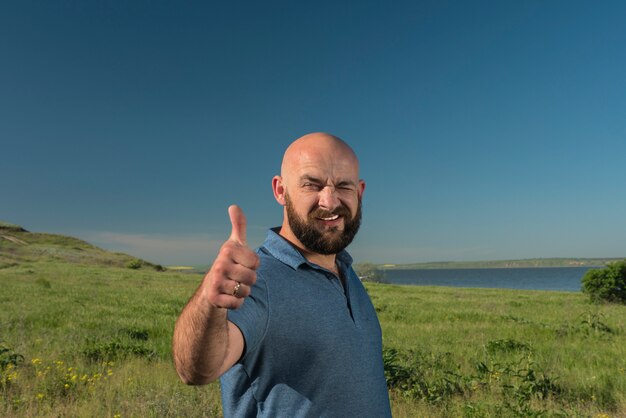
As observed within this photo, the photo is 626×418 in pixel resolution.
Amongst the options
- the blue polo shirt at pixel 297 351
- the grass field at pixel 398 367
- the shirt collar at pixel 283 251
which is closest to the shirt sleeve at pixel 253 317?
the blue polo shirt at pixel 297 351

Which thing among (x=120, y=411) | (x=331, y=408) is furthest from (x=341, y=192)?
(x=120, y=411)

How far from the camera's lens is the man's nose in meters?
2.25

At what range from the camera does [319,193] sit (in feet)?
7.49

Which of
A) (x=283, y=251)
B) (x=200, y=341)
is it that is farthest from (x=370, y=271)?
(x=200, y=341)

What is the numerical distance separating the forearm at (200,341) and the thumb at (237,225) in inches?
9.6

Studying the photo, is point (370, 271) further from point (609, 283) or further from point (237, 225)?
point (237, 225)

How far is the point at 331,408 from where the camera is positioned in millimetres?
1967

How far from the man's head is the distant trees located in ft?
82.0

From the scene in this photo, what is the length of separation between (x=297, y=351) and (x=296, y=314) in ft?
0.53

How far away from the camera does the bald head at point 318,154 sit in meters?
2.29

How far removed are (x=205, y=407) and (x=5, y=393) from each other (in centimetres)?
247

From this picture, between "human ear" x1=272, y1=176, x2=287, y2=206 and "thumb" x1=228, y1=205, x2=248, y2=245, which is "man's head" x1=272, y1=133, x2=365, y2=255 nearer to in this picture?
"human ear" x1=272, y1=176, x2=287, y2=206

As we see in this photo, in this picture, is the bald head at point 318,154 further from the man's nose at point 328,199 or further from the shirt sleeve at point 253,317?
the shirt sleeve at point 253,317

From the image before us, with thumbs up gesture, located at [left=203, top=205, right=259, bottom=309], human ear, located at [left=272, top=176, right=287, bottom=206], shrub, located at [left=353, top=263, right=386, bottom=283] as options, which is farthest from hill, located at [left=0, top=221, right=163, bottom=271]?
thumbs up gesture, located at [left=203, top=205, right=259, bottom=309]
